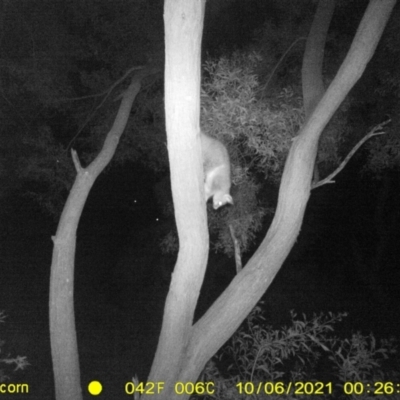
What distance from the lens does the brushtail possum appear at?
421cm

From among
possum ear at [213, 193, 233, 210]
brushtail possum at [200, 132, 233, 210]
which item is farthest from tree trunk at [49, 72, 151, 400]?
possum ear at [213, 193, 233, 210]

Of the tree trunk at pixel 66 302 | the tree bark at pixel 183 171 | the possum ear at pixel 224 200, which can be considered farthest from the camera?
the tree trunk at pixel 66 302

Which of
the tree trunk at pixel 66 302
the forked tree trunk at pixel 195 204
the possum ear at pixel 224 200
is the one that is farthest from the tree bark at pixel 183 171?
the tree trunk at pixel 66 302

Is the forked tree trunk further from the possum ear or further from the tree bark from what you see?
the possum ear

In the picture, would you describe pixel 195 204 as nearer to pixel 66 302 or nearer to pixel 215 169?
pixel 215 169

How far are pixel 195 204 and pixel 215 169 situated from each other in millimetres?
1117

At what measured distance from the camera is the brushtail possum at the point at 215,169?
4.21m

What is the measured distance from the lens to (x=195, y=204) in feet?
10.5

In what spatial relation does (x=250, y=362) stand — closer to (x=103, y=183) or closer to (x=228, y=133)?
(x=228, y=133)

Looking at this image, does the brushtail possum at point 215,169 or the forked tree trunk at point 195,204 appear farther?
the brushtail possum at point 215,169

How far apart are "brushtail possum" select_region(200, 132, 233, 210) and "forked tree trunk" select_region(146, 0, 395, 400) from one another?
0.53 meters

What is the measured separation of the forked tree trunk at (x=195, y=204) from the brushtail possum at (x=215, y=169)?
530 mm

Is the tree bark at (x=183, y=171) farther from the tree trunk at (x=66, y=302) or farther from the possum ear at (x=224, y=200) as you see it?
the tree trunk at (x=66, y=302)

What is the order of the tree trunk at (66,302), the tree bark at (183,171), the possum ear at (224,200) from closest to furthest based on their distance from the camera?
the tree bark at (183,171)
the possum ear at (224,200)
the tree trunk at (66,302)
